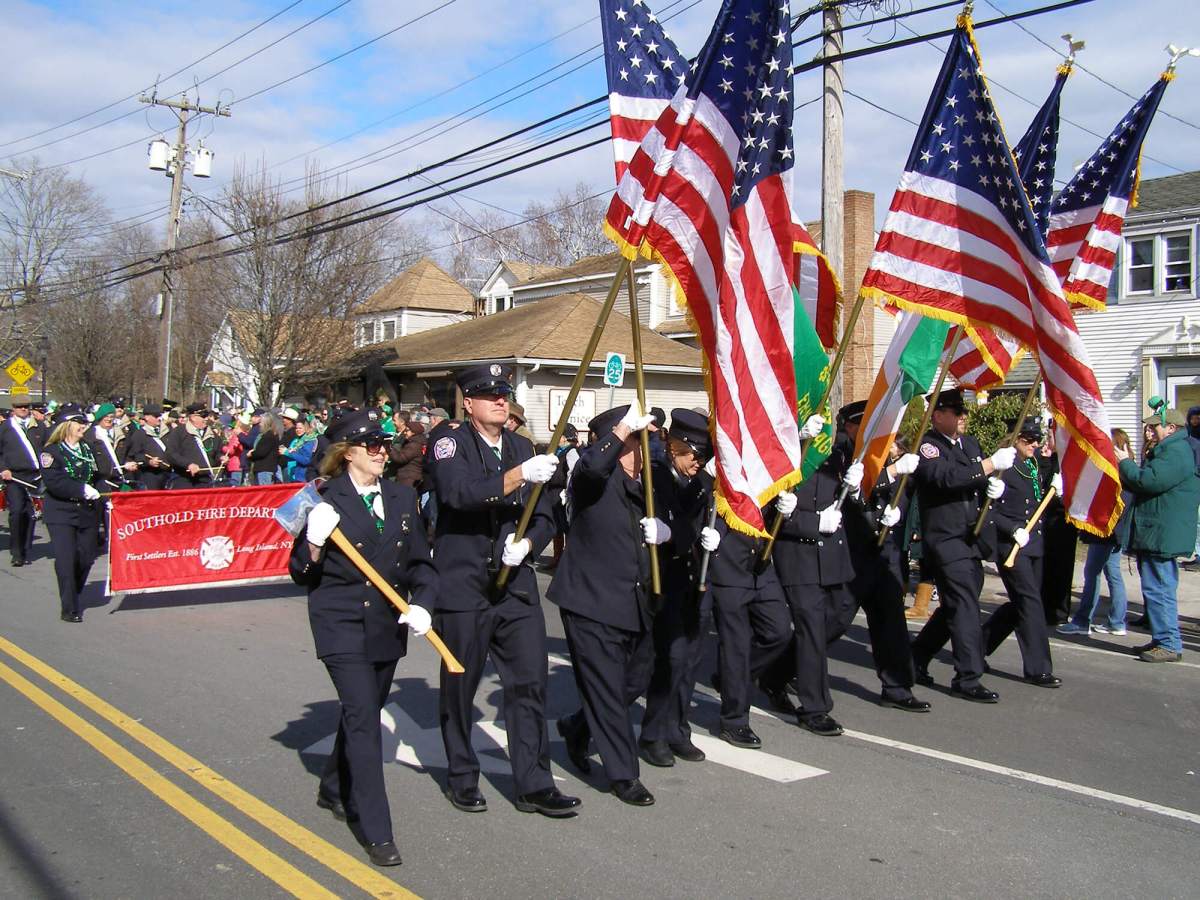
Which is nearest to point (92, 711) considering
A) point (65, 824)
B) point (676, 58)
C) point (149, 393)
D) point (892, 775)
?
point (65, 824)

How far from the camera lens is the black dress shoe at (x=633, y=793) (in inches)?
207

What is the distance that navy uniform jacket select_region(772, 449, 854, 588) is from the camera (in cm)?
686

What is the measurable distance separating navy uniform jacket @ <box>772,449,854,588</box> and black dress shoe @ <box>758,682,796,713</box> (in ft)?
2.70

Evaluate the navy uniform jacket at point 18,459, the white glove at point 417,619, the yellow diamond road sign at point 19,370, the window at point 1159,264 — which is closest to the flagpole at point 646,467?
the white glove at point 417,619

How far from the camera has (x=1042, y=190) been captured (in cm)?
821

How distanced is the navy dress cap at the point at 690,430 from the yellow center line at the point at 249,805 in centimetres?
273

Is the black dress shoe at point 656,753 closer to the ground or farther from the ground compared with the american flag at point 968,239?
closer to the ground

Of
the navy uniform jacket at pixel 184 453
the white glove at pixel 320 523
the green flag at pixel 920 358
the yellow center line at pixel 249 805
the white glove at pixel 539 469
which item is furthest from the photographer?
the navy uniform jacket at pixel 184 453

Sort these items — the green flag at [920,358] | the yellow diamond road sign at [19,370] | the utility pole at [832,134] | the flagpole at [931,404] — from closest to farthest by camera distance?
the flagpole at [931,404] → the green flag at [920,358] → the utility pole at [832,134] → the yellow diamond road sign at [19,370]

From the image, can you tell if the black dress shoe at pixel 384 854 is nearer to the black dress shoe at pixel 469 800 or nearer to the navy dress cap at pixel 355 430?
the black dress shoe at pixel 469 800

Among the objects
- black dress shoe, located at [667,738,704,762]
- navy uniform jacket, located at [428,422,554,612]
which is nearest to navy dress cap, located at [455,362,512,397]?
navy uniform jacket, located at [428,422,554,612]

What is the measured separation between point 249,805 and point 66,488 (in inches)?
244

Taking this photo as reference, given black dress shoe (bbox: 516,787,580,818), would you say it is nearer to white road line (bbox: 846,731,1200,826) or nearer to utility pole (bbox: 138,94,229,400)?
white road line (bbox: 846,731,1200,826)

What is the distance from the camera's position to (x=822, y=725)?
21.8 feet
